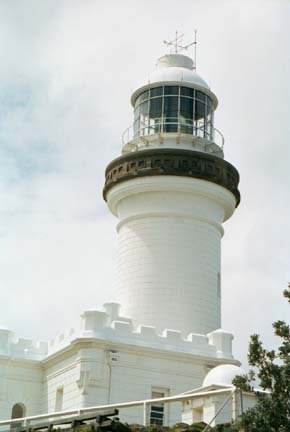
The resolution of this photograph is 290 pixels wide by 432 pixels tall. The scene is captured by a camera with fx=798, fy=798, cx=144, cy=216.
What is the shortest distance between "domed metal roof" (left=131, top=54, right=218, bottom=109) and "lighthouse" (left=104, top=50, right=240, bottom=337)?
0.05 metres

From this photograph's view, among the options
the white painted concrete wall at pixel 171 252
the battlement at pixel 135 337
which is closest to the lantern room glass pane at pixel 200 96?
the white painted concrete wall at pixel 171 252

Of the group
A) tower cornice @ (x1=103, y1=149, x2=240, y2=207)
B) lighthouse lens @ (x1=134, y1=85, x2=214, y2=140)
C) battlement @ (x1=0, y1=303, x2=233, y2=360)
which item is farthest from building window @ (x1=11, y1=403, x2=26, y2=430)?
lighthouse lens @ (x1=134, y1=85, x2=214, y2=140)

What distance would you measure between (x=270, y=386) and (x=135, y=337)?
11.1 m

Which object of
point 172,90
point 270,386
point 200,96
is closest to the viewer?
point 270,386

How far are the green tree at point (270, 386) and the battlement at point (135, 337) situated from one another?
1020cm

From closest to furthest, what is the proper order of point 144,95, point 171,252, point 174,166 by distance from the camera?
point 171,252 → point 174,166 → point 144,95

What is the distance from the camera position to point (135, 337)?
24688mm

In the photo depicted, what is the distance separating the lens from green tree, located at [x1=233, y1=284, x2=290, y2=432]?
1349 cm

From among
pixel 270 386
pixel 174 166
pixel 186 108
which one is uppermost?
pixel 186 108

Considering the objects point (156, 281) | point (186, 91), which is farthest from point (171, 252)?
point (186, 91)

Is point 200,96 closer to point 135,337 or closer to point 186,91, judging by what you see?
point 186,91

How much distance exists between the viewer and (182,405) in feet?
62.3

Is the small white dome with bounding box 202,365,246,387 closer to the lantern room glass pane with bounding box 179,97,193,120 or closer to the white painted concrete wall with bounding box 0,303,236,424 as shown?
the white painted concrete wall with bounding box 0,303,236,424

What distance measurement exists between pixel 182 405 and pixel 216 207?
10598 mm
